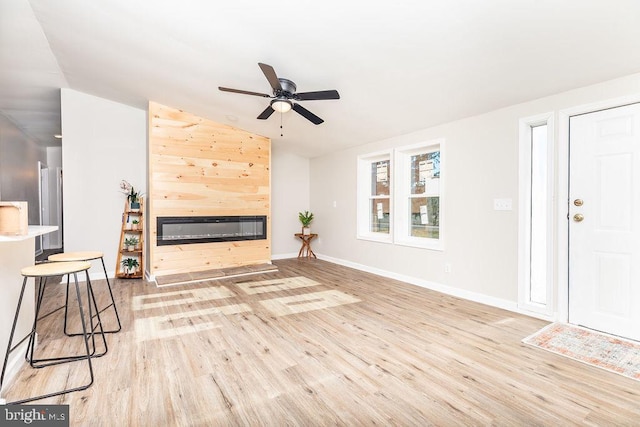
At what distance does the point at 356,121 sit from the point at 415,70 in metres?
1.51

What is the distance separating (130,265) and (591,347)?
564cm

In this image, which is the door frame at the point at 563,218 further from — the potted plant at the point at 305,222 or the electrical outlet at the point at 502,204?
the potted plant at the point at 305,222

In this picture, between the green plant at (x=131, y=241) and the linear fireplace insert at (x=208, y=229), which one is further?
the green plant at (x=131, y=241)

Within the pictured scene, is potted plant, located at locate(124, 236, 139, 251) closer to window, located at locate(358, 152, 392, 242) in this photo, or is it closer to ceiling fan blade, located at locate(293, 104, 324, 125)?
ceiling fan blade, located at locate(293, 104, 324, 125)

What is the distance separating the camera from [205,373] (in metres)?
A: 2.06

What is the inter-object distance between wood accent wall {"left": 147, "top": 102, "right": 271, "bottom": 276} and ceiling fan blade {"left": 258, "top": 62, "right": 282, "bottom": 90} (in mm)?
2519

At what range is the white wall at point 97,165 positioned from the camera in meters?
4.56

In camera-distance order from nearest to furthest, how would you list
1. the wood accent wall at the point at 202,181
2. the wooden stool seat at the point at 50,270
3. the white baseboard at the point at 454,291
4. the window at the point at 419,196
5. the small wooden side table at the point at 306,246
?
the wooden stool seat at the point at 50,270 < the white baseboard at the point at 454,291 < the window at the point at 419,196 < the wood accent wall at the point at 202,181 < the small wooden side table at the point at 306,246

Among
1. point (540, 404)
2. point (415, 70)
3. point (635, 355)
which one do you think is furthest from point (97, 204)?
point (635, 355)

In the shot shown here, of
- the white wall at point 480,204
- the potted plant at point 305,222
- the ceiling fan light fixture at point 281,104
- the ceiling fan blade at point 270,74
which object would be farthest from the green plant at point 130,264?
the white wall at point 480,204

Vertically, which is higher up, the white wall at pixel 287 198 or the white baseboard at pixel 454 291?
the white wall at pixel 287 198

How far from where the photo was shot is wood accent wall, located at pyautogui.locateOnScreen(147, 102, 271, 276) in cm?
466

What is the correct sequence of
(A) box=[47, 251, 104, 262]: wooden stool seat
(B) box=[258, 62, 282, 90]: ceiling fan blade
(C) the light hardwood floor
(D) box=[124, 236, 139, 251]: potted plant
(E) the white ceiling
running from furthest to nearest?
1. (D) box=[124, 236, 139, 251]: potted plant
2. (B) box=[258, 62, 282, 90]: ceiling fan blade
3. (A) box=[47, 251, 104, 262]: wooden stool seat
4. (E) the white ceiling
5. (C) the light hardwood floor

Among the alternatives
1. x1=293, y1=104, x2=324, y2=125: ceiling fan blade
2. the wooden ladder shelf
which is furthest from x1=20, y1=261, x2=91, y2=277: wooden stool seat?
the wooden ladder shelf
